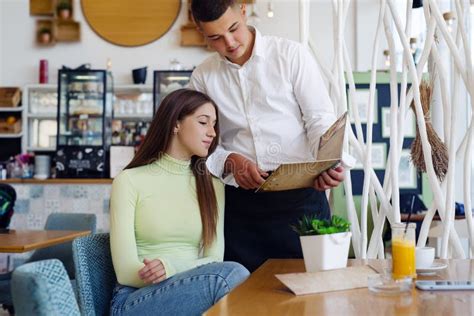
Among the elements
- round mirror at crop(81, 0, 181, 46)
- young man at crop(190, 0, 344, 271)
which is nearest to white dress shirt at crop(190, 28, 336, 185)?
young man at crop(190, 0, 344, 271)

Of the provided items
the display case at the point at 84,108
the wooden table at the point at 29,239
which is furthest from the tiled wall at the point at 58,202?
the wooden table at the point at 29,239

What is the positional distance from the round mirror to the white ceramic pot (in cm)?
692

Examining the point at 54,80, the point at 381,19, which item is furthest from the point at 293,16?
the point at 381,19

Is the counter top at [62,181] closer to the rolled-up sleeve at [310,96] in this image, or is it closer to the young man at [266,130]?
the young man at [266,130]

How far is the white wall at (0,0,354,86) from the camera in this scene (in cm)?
808

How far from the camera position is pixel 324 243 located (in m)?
1.60

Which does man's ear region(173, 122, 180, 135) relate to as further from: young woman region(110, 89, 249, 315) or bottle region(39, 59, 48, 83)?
bottle region(39, 59, 48, 83)

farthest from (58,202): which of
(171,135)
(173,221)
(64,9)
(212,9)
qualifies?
(212,9)

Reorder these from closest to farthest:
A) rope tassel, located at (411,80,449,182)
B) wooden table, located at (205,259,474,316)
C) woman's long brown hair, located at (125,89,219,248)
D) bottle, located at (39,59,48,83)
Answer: wooden table, located at (205,259,474,316)
woman's long brown hair, located at (125,89,219,248)
rope tassel, located at (411,80,449,182)
bottle, located at (39,59,48,83)

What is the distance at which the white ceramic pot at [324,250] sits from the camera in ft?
5.25

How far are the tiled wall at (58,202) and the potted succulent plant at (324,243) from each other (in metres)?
5.37

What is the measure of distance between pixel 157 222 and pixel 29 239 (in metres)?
1.98

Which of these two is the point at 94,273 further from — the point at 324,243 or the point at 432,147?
the point at 432,147

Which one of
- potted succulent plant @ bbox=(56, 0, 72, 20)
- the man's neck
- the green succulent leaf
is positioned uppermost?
potted succulent plant @ bbox=(56, 0, 72, 20)
